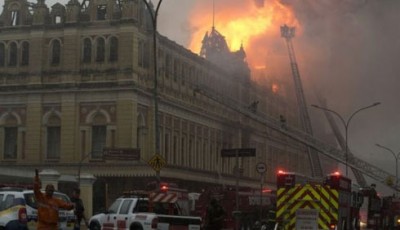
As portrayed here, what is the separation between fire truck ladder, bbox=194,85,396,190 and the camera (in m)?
79.2

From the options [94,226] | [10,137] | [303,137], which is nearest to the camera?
[94,226]

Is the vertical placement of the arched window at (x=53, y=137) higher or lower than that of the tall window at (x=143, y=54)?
lower

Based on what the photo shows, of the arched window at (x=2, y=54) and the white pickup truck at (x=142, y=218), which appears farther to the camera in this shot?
the arched window at (x=2, y=54)

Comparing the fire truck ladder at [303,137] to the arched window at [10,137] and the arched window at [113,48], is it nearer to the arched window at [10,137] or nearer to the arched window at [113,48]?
the arched window at [113,48]

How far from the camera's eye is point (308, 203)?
25.0m

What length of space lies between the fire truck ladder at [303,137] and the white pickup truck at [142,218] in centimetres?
4733

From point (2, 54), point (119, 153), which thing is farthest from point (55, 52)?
point (119, 153)

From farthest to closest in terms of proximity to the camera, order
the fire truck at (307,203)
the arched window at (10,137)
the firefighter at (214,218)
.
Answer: the arched window at (10,137) → the fire truck at (307,203) → the firefighter at (214,218)

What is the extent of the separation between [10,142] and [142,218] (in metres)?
46.1

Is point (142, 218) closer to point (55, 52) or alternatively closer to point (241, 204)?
point (241, 204)

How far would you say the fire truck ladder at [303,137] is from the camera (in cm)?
7925

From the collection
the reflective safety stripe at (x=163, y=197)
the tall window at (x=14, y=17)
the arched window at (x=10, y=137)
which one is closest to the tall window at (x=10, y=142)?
the arched window at (x=10, y=137)

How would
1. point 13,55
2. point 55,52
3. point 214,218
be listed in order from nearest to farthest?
point 214,218 → point 55,52 → point 13,55

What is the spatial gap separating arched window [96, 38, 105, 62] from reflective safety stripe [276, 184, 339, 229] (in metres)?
44.8
